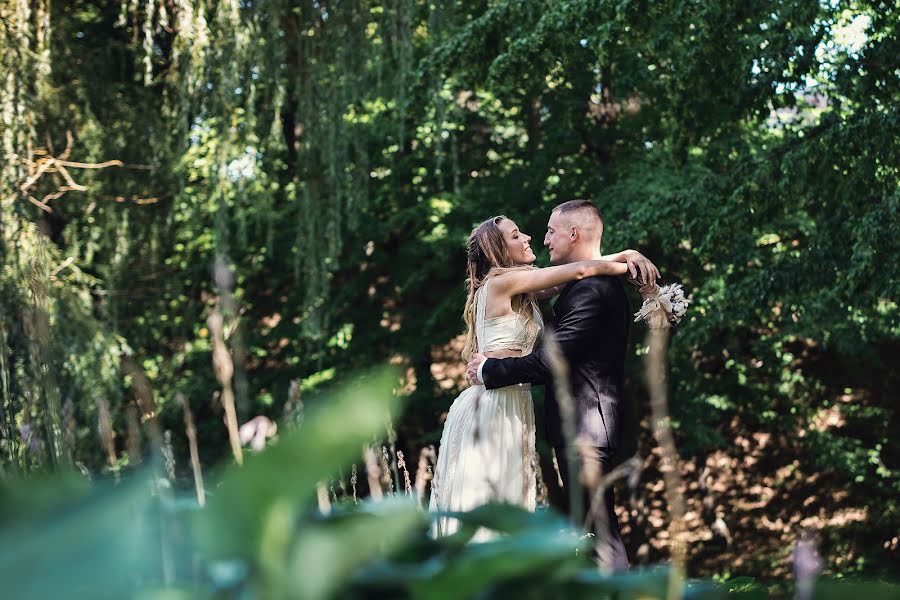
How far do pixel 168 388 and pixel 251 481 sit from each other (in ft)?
36.4

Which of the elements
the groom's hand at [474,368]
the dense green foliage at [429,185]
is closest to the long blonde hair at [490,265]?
the groom's hand at [474,368]

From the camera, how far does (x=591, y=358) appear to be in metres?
3.46

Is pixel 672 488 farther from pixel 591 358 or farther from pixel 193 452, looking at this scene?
pixel 591 358

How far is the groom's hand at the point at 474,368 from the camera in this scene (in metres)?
3.79

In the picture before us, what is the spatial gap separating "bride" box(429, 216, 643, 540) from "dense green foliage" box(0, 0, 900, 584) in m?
1.71

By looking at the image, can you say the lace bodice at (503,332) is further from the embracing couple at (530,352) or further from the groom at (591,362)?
the groom at (591,362)

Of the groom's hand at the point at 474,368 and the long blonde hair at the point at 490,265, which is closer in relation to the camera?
the groom's hand at the point at 474,368

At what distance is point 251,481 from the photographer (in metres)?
0.68

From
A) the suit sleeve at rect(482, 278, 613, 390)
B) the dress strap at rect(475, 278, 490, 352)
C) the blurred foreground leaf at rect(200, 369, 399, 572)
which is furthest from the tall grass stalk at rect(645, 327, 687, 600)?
the dress strap at rect(475, 278, 490, 352)

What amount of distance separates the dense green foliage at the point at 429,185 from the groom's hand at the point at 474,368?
1.73 metres

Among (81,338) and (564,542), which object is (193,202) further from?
(564,542)

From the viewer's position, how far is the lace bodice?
3834mm

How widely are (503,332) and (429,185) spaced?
26.1ft

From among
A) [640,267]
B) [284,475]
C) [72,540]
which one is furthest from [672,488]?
[640,267]
